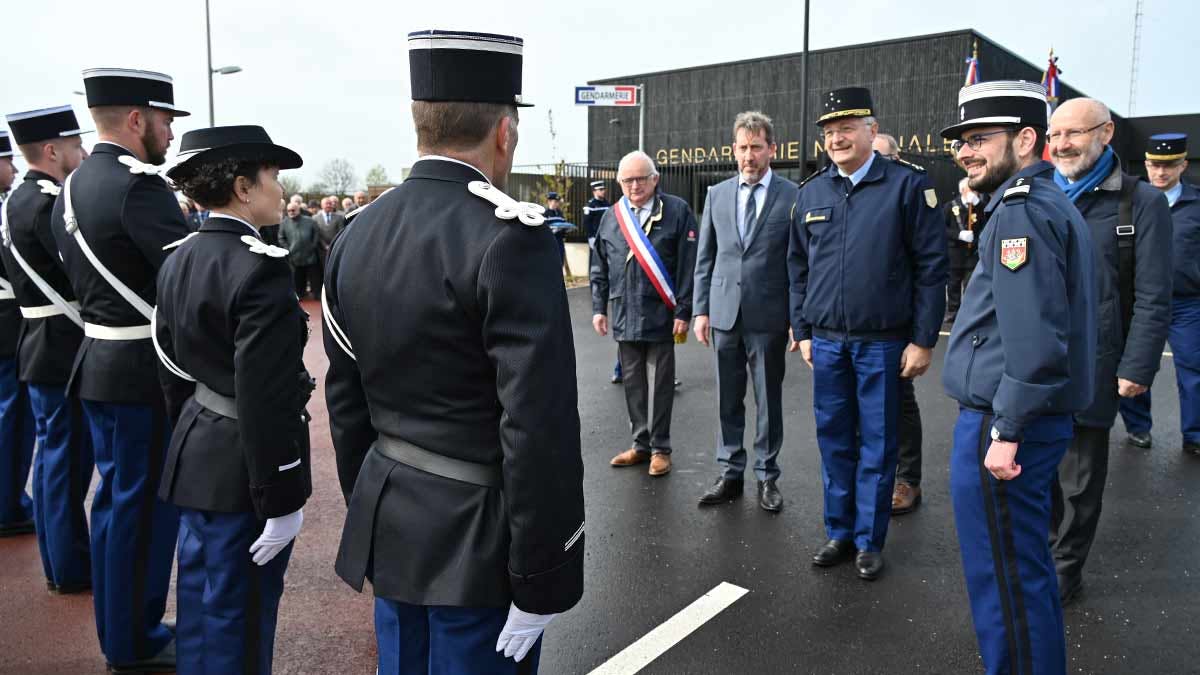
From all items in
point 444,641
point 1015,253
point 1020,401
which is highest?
point 1015,253

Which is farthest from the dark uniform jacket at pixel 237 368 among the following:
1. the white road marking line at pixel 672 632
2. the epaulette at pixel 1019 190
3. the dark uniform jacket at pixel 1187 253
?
the dark uniform jacket at pixel 1187 253

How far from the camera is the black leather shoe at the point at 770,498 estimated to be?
194 inches

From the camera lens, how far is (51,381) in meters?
4.05

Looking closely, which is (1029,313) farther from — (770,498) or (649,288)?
(649,288)

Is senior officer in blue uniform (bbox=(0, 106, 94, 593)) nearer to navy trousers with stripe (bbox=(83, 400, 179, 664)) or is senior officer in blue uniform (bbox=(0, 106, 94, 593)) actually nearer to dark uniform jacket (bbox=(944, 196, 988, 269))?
navy trousers with stripe (bbox=(83, 400, 179, 664))

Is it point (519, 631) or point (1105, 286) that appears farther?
point (1105, 286)

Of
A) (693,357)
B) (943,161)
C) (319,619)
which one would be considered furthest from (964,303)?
(943,161)

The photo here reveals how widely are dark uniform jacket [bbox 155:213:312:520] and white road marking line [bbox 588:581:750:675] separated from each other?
143 centimetres

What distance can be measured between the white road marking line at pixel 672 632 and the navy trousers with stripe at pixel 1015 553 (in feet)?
3.95

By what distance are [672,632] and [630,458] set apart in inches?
93.8

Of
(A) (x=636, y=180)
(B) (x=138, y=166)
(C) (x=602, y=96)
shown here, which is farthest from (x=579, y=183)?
(B) (x=138, y=166)

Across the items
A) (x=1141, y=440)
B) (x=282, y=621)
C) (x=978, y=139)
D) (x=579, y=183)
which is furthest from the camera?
(x=579, y=183)

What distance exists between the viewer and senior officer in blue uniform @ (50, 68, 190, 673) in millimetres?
3234

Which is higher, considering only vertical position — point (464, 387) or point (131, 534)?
point (464, 387)
